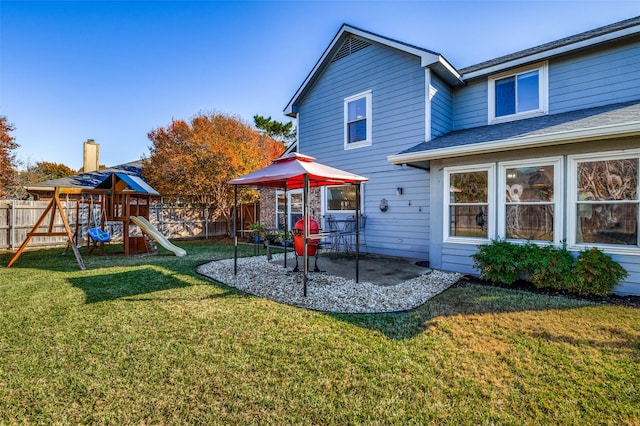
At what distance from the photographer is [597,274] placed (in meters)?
4.81

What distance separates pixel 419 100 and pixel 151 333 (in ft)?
26.1

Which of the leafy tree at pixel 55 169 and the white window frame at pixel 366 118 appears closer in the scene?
the white window frame at pixel 366 118

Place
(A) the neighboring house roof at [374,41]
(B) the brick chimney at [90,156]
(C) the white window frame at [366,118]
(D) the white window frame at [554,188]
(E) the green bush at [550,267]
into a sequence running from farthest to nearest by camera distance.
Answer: (B) the brick chimney at [90,156] → (C) the white window frame at [366,118] → (A) the neighboring house roof at [374,41] → (D) the white window frame at [554,188] → (E) the green bush at [550,267]

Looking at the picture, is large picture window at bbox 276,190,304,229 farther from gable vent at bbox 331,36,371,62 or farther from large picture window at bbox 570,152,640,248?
large picture window at bbox 570,152,640,248

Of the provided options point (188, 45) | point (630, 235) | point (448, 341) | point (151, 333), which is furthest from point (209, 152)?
point (630, 235)

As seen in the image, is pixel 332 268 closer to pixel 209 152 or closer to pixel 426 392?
pixel 426 392

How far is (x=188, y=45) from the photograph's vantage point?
1124 cm

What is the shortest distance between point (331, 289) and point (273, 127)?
2256 cm

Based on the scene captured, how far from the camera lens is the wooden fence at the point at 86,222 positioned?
10.7 m

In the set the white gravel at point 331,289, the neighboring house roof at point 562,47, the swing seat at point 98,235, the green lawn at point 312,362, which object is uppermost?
the neighboring house roof at point 562,47

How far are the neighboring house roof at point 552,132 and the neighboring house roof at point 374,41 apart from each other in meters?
2.15

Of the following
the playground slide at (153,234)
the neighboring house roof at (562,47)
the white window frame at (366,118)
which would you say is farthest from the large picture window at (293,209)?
the neighboring house roof at (562,47)

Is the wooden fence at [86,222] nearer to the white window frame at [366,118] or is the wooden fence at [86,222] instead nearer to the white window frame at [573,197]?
the white window frame at [366,118]

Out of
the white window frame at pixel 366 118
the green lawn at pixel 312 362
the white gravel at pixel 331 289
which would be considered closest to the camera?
the green lawn at pixel 312 362
